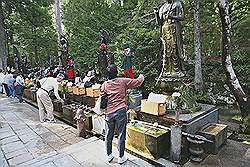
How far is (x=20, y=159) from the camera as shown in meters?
5.20

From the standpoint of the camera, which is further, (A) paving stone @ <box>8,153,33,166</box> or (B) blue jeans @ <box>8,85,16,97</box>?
(B) blue jeans @ <box>8,85,16,97</box>

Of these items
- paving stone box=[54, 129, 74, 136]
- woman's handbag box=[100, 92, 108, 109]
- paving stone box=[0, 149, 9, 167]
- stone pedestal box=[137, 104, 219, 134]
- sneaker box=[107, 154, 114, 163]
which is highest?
woman's handbag box=[100, 92, 108, 109]

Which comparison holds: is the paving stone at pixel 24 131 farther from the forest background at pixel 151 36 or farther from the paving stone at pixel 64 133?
the forest background at pixel 151 36

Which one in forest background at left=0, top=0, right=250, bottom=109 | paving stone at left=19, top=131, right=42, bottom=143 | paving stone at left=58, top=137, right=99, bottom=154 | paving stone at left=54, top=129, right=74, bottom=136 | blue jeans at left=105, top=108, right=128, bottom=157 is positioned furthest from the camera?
forest background at left=0, top=0, right=250, bottom=109

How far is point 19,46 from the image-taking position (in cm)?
2716

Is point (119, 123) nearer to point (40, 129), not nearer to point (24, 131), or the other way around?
point (40, 129)

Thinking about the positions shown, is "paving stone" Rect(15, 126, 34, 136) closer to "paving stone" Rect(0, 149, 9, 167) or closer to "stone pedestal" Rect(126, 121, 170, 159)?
"paving stone" Rect(0, 149, 9, 167)

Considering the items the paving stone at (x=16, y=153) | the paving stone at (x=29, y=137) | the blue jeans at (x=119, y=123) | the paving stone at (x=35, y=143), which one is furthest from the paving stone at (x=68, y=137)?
the blue jeans at (x=119, y=123)

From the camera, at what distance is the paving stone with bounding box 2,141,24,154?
576 cm

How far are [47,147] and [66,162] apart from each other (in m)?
1.21

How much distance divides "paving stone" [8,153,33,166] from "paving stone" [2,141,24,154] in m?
0.57

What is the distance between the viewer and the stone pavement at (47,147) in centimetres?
484

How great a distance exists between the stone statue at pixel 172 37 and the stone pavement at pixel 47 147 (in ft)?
9.24

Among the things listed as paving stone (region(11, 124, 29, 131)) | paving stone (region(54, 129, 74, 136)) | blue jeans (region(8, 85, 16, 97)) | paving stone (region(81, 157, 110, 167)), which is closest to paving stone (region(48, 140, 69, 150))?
paving stone (region(54, 129, 74, 136))
